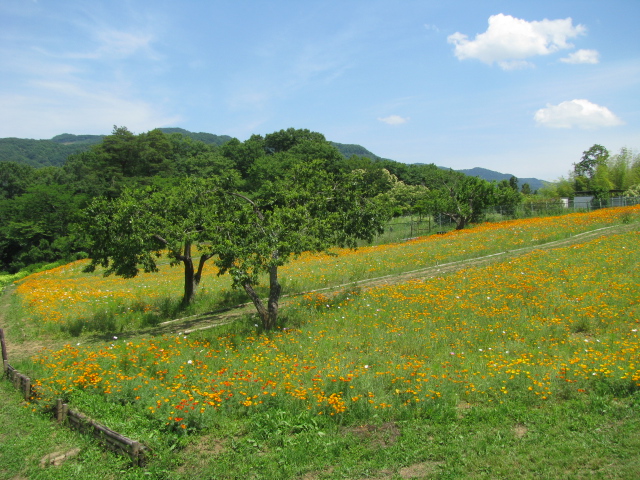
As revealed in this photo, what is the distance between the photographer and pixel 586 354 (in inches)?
355

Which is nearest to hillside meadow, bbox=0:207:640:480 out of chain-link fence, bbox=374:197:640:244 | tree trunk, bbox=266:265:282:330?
tree trunk, bbox=266:265:282:330

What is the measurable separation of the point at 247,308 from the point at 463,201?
29.2 m

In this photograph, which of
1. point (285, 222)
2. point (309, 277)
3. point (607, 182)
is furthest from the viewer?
point (607, 182)

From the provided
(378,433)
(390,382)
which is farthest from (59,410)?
(390,382)

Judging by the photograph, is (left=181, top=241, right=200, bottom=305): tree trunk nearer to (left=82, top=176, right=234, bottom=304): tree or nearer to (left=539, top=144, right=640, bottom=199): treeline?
(left=82, top=176, right=234, bottom=304): tree

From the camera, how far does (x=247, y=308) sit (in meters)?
17.4

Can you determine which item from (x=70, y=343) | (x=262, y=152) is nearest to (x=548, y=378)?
(x=70, y=343)

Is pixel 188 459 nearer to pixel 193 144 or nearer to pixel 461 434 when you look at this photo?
pixel 461 434

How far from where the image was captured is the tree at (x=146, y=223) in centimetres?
1515

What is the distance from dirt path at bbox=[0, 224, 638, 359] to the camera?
14.7 m

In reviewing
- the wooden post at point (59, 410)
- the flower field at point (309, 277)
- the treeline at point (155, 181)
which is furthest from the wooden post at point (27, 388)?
the treeline at point (155, 181)

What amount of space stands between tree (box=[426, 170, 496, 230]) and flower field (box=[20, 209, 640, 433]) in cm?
2334

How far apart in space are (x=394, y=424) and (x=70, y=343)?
37.7 ft

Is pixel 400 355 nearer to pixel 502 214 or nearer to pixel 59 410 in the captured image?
pixel 59 410
